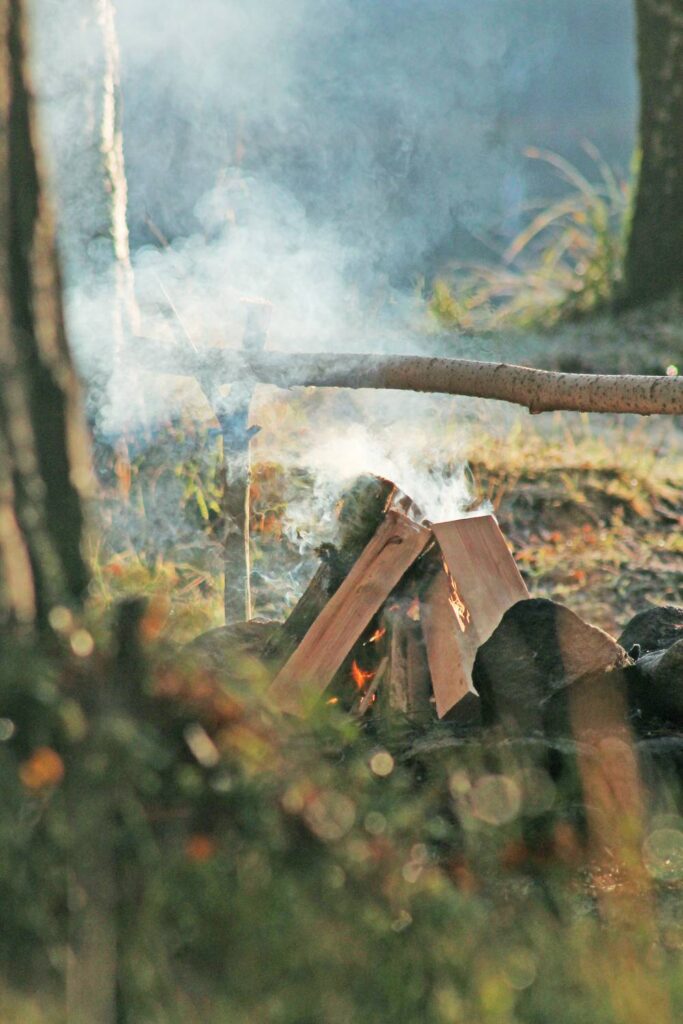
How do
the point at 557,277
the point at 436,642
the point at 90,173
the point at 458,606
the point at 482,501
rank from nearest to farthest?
the point at 436,642
the point at 458,606
the point at 90,173
the point at 482,501
the point at 557,277

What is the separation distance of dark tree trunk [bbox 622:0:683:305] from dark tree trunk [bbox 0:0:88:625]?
24.3ft

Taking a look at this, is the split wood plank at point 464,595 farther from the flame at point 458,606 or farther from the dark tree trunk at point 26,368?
the dark tree trunk at point 26,368

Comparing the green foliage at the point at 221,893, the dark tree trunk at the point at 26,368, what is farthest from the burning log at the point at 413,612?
the dark tree trunk at the point at 26,368

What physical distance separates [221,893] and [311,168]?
8056mm

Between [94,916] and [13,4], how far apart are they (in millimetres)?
1484

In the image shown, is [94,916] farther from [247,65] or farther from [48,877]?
[247,65]

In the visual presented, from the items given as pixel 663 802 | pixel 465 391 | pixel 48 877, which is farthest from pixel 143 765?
pixel 465 391

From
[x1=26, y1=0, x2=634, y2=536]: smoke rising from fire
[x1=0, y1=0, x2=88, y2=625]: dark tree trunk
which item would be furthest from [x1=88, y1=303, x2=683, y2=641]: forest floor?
[x1=0, y1=0, x2=88, y2=625]: dark tree trunk

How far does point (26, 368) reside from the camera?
2.18m

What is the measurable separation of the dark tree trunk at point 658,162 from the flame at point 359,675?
6.48 metres

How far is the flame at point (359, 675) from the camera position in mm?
3471

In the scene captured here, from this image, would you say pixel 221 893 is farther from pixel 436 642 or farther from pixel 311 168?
pixel 311 168

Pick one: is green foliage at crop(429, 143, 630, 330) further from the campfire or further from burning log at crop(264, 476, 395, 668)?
the campfire

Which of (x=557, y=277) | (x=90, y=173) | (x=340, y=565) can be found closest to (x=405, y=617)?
(x=340, y=565)
